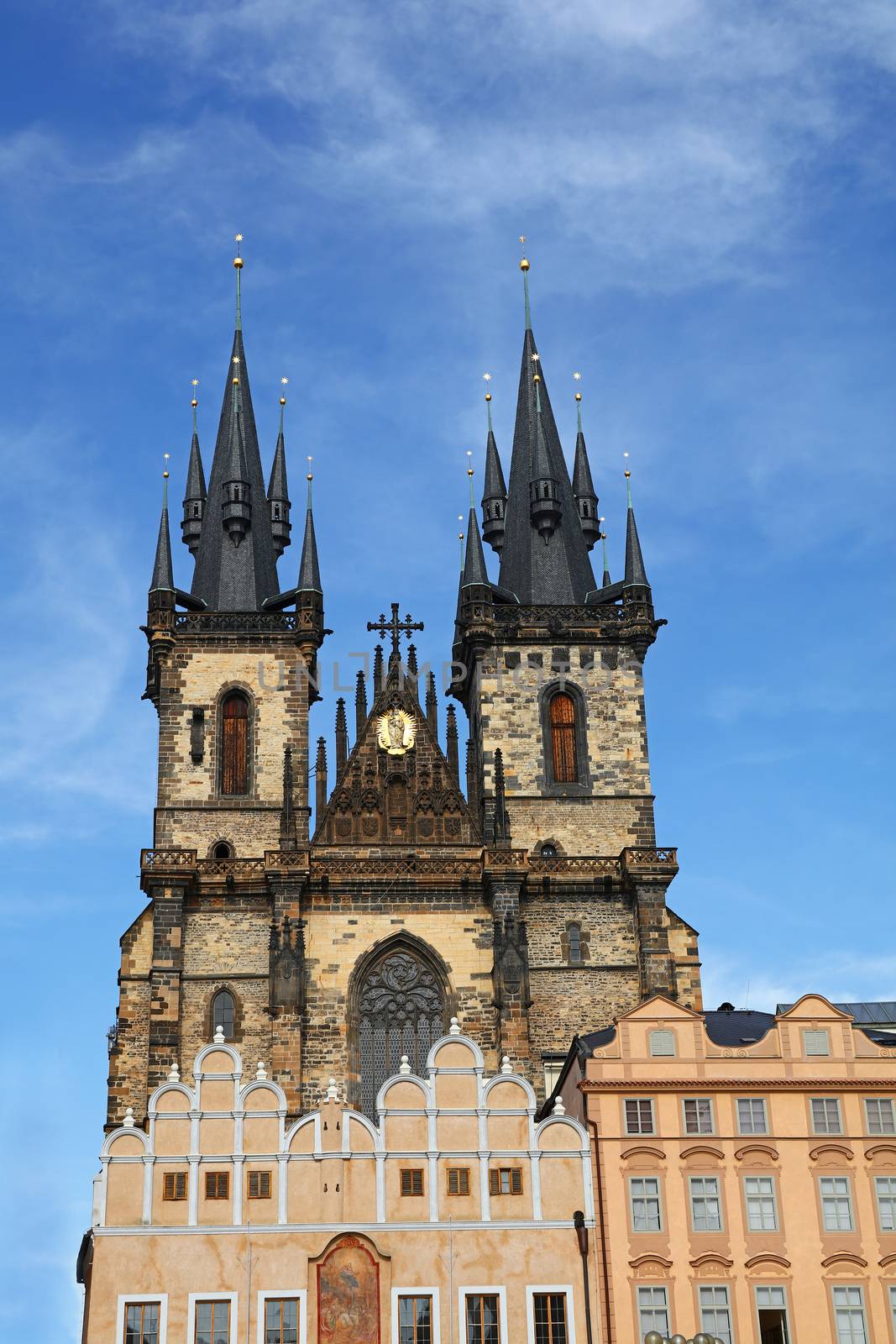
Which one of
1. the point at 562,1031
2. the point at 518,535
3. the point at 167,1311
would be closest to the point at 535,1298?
the point at 167,1311

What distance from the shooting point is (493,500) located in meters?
66.4

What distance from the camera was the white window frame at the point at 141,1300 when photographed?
36562mm

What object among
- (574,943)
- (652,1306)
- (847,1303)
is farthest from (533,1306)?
(574,943)

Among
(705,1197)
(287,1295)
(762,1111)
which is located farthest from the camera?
(762,1111)

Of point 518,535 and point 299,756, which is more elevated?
→ point 518,535

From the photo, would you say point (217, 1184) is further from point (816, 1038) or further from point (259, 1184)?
point (816, 1038)

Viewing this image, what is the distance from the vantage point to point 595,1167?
38812 mm

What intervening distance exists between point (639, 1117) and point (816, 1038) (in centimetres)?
384

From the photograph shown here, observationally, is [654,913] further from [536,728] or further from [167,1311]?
[167,1311]

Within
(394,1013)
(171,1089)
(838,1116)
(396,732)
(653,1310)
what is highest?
(396,732)

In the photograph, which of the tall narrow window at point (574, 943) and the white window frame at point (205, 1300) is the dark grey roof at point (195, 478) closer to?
the tall narrow window at point (574, 943)

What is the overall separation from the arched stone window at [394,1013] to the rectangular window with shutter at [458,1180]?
1513 centimetres

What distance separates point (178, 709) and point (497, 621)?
9355mm

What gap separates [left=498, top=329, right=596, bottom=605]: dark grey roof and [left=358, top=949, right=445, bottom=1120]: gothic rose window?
12419 mm
